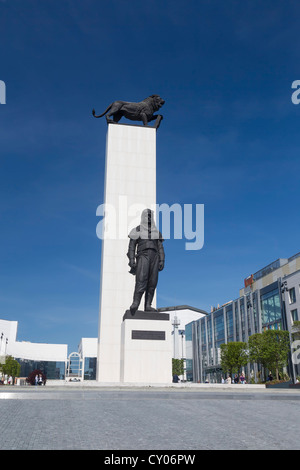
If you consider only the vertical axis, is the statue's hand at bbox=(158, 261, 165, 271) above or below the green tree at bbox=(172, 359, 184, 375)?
above

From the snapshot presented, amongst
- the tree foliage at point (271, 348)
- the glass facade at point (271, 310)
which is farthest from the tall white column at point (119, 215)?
the glass facade at point (271, 310)

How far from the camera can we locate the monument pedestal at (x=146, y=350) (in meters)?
16.9

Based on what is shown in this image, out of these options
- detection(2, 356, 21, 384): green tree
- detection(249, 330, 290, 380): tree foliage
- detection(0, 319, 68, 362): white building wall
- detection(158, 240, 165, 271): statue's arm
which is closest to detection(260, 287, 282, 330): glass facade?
detection(249, 330, 290, 380): tree foliage

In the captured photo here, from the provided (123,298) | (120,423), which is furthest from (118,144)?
(120,423)

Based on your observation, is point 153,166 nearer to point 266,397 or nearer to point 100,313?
point 100,313

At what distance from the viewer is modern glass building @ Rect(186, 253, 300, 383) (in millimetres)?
51031

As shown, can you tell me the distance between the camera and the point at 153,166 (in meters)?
29.0

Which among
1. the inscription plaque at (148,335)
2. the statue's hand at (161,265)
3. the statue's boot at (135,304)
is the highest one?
the statue's hand at (161,265)

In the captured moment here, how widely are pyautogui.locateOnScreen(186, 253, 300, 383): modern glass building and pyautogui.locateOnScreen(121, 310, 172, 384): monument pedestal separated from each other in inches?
1182

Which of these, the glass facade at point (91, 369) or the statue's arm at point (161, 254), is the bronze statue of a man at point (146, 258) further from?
the glass facade at point (91, 369)

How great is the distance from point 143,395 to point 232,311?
6022 centimetres

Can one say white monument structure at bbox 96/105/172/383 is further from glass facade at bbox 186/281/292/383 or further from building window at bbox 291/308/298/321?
glass facade at bbox 186/281/292/383

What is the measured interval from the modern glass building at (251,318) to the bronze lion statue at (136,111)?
1041 inches

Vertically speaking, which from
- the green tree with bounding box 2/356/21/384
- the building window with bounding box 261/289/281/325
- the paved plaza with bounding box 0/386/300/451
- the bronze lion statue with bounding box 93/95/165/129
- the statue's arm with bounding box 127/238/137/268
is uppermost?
the bronze lion statue with bounding box 93/95/165/129
